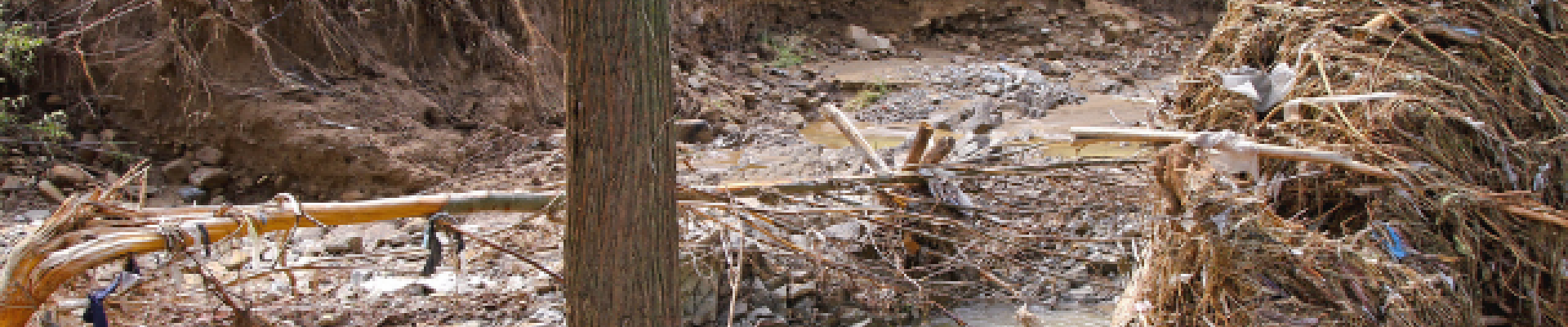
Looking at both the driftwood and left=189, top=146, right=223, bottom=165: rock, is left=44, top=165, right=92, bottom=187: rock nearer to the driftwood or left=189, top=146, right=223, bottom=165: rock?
left=189, top=146, right=223, bottom=165: rock

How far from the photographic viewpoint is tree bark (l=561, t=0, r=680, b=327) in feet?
7.22

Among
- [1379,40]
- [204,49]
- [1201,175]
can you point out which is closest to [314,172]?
[204,49]

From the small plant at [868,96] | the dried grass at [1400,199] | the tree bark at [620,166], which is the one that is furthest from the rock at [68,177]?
the small plant at [868,96]

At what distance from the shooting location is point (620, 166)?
2305 millimetres

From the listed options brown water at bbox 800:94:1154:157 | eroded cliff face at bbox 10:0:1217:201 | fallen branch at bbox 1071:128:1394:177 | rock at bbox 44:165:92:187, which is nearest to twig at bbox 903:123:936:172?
fallen branch at bbox 1071:128:1394:177

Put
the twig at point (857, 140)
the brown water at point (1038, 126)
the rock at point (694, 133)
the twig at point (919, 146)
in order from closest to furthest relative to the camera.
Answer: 1. the twig at point (919, 146)
2. the twig at point (857, 140)
3. the rock at point (694, 133)
4. the brown water at point (1038, 126)

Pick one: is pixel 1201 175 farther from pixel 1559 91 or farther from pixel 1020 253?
pixel 1020 253

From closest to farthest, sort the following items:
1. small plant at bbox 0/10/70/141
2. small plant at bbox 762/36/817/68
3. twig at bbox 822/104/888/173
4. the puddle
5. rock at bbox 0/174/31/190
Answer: twig at bbox 822/104/888/173
the puddle
rock at bbox 0/174/31/190
small plant at bbox 0/10/70/141
small plant at bbox 762/36/817/68

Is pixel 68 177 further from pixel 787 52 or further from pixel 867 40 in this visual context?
pixel 867 40

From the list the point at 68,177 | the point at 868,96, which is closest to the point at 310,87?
the point at 68,177

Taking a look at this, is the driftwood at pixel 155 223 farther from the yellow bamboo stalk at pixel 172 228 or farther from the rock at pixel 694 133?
the rock at pixel 694 133

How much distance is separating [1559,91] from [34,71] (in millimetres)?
7544

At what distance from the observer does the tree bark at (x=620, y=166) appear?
7.22 ft

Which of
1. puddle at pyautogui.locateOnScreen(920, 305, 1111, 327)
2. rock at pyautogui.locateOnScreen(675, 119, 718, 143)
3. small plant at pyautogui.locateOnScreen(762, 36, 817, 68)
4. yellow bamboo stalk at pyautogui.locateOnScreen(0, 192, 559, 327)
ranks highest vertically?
small plant at pyautogui.locateOnScreen(762, 36, 817, 68)
